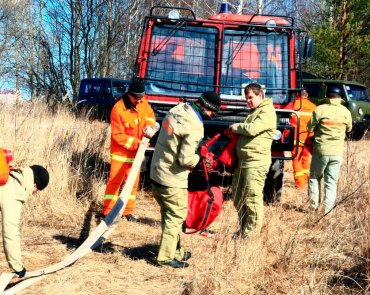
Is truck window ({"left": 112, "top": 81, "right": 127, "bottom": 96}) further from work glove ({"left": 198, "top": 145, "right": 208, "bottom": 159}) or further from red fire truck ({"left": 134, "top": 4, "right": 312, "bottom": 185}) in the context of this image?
work glove ({"left": 198, "top": 145, "right": 208, "bottom": 159})

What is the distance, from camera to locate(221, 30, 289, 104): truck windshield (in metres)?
6.87

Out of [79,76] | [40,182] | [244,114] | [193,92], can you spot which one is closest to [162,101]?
[193,92]

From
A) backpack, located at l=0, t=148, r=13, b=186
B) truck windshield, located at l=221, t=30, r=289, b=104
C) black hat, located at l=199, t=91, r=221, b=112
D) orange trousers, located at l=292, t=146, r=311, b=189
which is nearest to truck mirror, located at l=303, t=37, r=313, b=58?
truck windshield, located at l=221, t=30, r=289, b=104

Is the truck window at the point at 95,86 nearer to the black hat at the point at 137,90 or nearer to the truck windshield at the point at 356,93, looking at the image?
the truck windshield at the point at 356,93

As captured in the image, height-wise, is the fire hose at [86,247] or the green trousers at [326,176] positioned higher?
the green trousers at [326,176]

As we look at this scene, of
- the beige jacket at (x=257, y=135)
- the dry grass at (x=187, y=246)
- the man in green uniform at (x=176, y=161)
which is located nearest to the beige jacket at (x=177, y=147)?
the man in green uniform at (x=176, y=161)

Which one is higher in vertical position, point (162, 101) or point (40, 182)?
point (162, 101)

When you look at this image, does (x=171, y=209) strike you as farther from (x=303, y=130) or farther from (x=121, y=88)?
(x=121, y=88)

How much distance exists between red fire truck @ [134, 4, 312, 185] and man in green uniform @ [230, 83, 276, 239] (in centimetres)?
166

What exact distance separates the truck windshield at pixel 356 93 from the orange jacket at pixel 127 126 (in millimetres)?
11969

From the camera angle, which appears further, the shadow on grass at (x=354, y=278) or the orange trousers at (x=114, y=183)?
the orange trousers at (x=114, y=183)

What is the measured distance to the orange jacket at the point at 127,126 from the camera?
19.6 ft

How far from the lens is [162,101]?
6.57 metres

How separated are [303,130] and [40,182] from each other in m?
5.21
